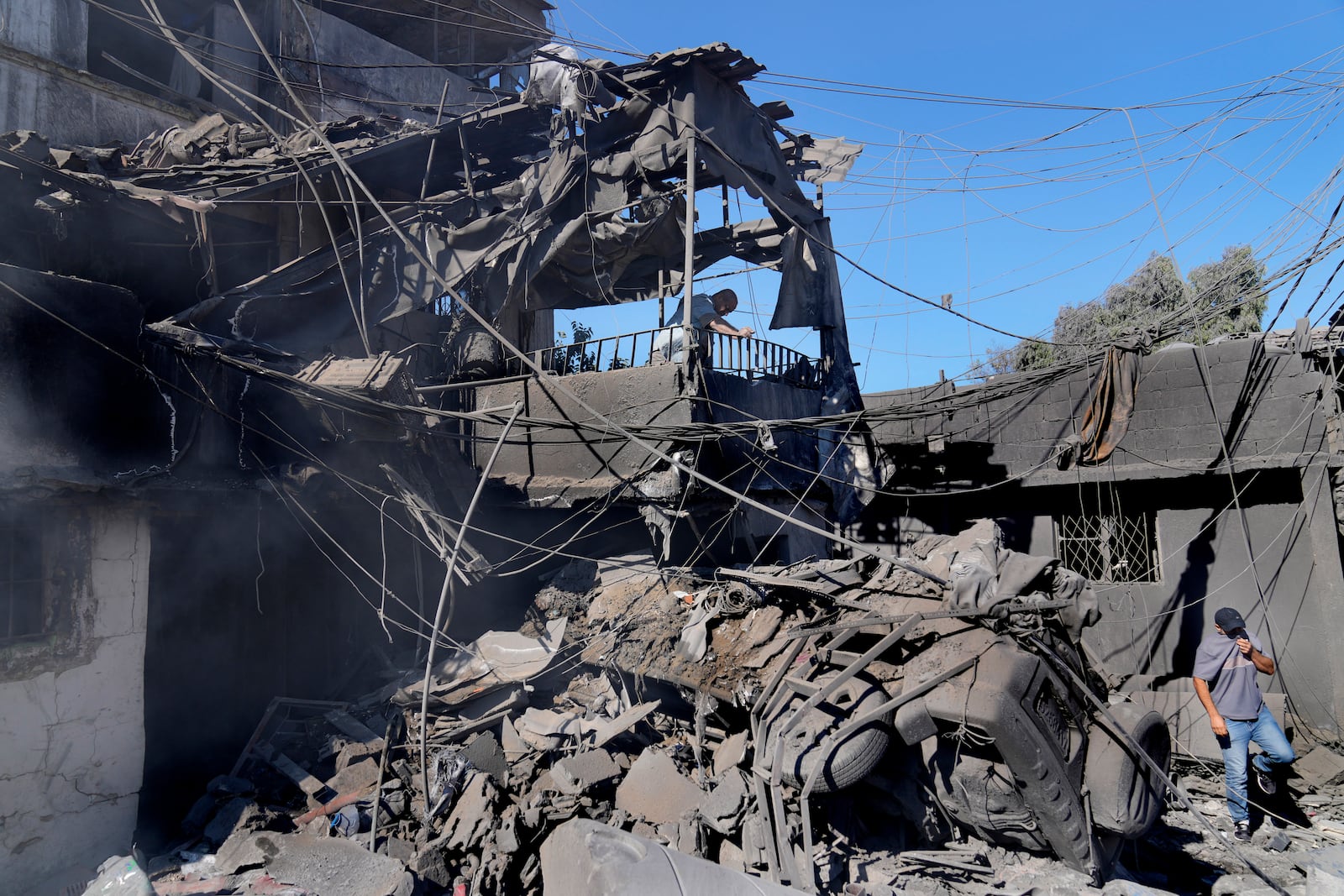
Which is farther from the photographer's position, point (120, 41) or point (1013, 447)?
point (120, 41)

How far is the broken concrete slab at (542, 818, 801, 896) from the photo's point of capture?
14.6ft

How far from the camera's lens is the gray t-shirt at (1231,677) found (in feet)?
23.7

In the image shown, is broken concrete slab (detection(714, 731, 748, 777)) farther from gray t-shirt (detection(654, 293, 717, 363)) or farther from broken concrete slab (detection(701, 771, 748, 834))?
gray t-shirt (detection(654, 293, 717, 363))

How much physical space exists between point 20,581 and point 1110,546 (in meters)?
13.0

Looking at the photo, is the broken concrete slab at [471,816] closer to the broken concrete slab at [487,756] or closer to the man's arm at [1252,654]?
the broken concrete slab at [487,756]

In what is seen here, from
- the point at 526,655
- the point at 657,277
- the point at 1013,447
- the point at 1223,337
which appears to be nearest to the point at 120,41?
the point at 657,277

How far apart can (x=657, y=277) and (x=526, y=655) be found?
7118mm

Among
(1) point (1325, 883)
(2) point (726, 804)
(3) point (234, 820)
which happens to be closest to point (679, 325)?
(2) point (726, 804)

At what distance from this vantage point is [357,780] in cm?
790

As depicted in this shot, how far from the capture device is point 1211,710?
730 cm

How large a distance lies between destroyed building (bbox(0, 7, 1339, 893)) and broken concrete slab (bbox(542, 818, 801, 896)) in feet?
0.26

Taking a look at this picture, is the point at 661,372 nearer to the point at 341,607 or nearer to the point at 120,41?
the point at 341,607

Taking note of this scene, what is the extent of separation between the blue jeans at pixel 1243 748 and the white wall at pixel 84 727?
1072 centimetres

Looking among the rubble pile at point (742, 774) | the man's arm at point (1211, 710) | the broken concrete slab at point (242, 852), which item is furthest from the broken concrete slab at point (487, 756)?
the man's arm at point (1211, 710)
